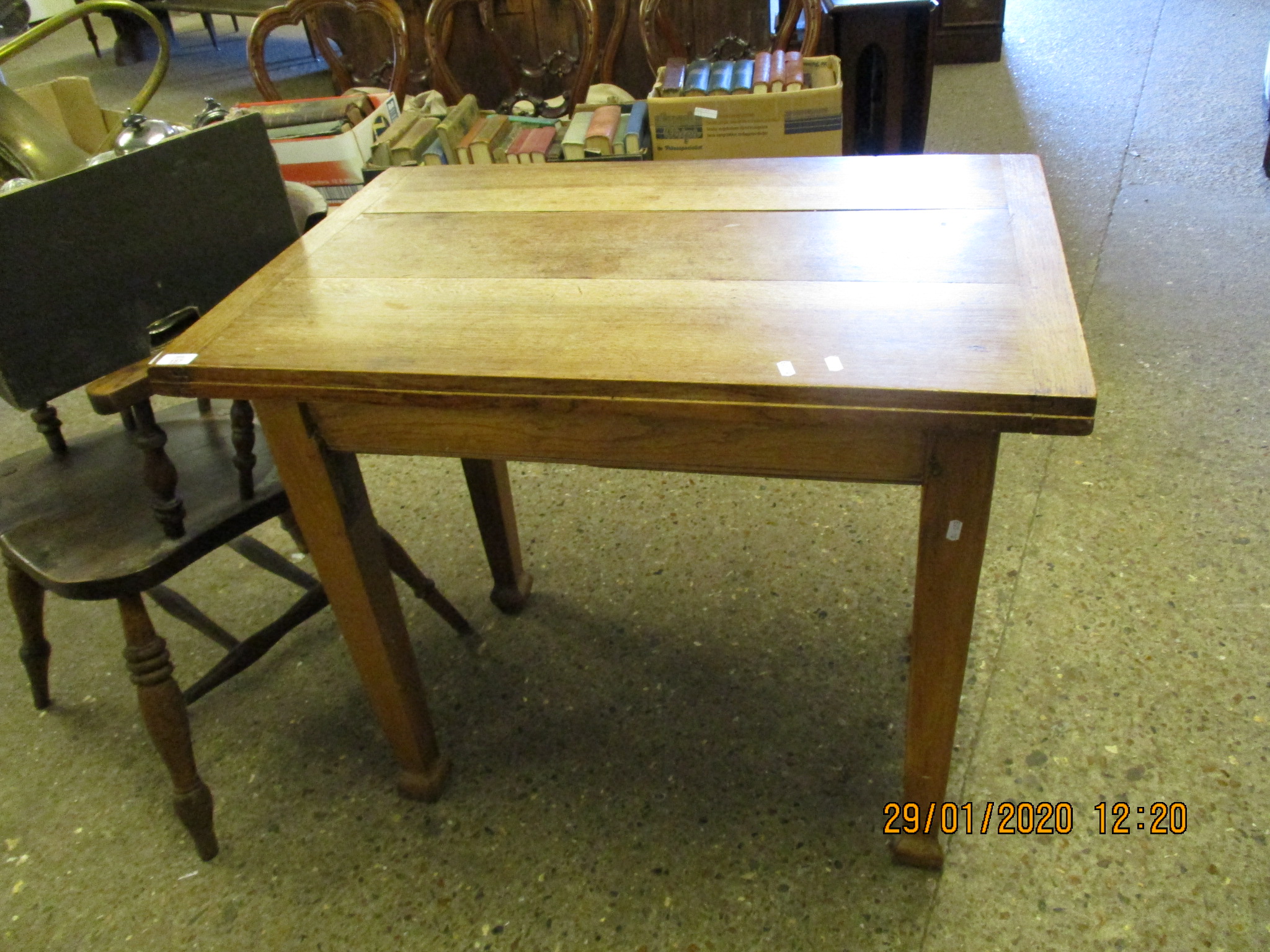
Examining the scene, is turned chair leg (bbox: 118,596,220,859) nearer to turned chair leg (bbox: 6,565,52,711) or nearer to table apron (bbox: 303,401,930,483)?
turned chair leg (bbox: 6,565,52,711)

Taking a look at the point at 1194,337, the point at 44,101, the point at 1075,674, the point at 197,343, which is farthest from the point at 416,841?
the point at 1194,337

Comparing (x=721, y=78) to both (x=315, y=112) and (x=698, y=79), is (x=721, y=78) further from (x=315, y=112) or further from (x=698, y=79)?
(x=315, y=112)

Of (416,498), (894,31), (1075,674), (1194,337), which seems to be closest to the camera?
(1075,674)

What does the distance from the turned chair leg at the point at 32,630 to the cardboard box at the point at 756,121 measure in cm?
187

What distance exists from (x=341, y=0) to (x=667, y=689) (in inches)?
97.9

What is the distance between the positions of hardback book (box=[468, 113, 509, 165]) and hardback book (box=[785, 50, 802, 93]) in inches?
31.7

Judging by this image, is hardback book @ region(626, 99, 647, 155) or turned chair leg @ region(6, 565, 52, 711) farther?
hardback book @ region(626, 99, 647, 155)

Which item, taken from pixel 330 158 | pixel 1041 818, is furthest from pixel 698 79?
pixel 1041 818

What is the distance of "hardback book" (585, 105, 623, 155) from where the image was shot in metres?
2.65

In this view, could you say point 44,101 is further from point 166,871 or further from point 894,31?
point 894,31

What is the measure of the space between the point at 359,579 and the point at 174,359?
34cm

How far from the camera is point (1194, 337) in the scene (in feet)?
7.58

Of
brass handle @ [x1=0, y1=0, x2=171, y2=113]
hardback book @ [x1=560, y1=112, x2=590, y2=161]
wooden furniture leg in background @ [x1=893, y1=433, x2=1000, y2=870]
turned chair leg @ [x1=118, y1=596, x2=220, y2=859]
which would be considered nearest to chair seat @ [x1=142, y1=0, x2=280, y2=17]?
hardback book @ [x1=560, y1=112, x2=590, y2=161]

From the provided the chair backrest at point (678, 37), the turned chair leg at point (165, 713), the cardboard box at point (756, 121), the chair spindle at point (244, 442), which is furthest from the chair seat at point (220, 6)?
the turned chair leg at point (165, 713)
